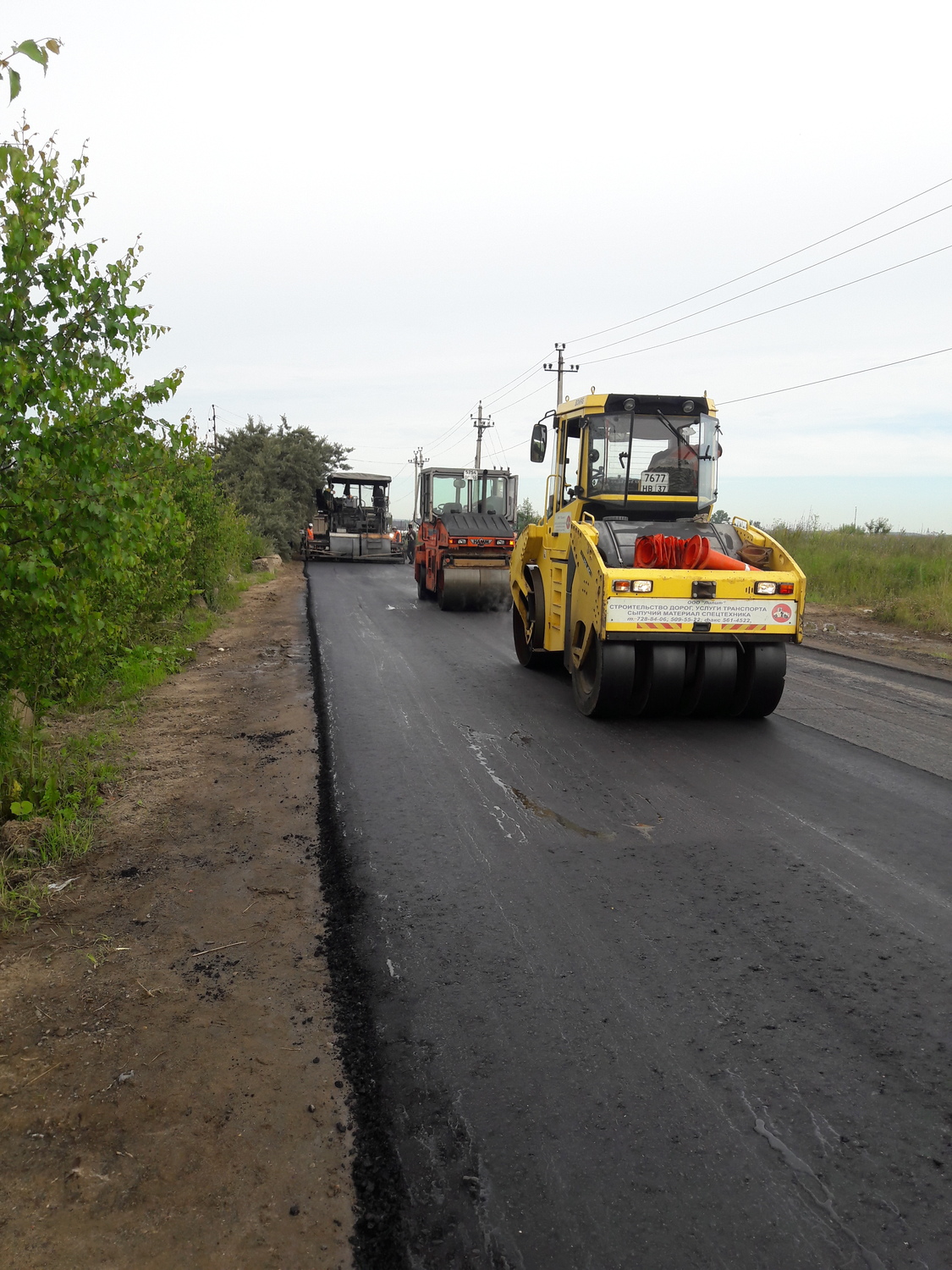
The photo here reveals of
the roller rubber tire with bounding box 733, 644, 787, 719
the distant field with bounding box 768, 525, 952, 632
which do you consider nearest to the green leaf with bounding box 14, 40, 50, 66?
the roller rubber tire with bounding box 733, 644, 787, 719

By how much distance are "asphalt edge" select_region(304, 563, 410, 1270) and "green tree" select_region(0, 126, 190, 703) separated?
1.83 m

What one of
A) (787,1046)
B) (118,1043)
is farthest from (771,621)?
(118,1043)

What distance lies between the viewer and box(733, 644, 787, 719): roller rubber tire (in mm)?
7988

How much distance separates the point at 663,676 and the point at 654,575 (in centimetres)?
91

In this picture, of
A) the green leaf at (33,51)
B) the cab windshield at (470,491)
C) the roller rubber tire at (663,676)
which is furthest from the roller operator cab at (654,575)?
the cab windshield at (470,491)

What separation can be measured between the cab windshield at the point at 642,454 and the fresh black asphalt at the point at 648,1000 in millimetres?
3124

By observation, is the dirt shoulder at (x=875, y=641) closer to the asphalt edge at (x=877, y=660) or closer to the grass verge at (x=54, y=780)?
the asphalt edge at (x=877, y=660)

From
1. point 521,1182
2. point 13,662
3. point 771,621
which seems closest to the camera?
point 521,1182

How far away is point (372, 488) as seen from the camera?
35938mm

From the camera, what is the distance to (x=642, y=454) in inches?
368

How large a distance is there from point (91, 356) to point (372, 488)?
31.6 metres

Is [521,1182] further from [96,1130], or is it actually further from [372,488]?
[372,488]

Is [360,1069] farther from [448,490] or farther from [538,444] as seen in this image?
[448,490]

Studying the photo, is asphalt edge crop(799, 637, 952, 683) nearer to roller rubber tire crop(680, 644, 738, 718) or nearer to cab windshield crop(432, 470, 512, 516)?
roller rubber tire crop(680, 644, 738, 718)
